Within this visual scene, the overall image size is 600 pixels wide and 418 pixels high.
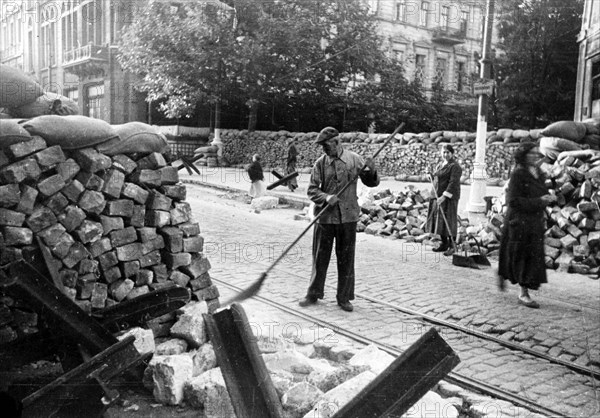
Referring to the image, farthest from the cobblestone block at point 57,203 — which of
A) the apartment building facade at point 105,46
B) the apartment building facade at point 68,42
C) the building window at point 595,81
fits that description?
the building window at point 595,81

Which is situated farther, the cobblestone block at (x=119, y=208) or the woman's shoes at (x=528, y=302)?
the woman's shoes at (x=528, y=302)

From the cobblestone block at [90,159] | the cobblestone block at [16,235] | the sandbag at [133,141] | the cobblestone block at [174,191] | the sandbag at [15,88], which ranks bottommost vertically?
the cobblestone block at [16,235]

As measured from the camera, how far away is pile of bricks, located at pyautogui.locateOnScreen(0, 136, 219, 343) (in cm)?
437

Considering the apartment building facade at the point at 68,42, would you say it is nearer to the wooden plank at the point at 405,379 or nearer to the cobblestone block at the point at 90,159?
the cobblestone block at the point at 90,159

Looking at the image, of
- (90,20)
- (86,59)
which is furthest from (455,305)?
(86,59)

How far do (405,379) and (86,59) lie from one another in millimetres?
10848

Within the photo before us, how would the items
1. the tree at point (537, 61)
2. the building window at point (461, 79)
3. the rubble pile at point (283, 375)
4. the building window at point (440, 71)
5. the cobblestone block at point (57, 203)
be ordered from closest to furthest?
the rubble pile at point (283, 375) < the cobblestone block at point (57, 203) < the tree at point (537, 61) < the building window at point (440, 71) < the building window at point (461, 79)

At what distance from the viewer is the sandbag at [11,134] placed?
4.30 meters

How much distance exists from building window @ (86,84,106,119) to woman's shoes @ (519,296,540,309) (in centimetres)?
1067

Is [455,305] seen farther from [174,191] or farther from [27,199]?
[27,199]

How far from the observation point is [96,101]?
15289mm

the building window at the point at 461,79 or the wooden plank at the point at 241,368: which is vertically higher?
the building window at the point at 461,79

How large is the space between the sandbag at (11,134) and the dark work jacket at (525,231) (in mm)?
5319

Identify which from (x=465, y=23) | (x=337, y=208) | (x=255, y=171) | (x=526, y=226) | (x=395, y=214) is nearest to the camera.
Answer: (x=337, y=208)
